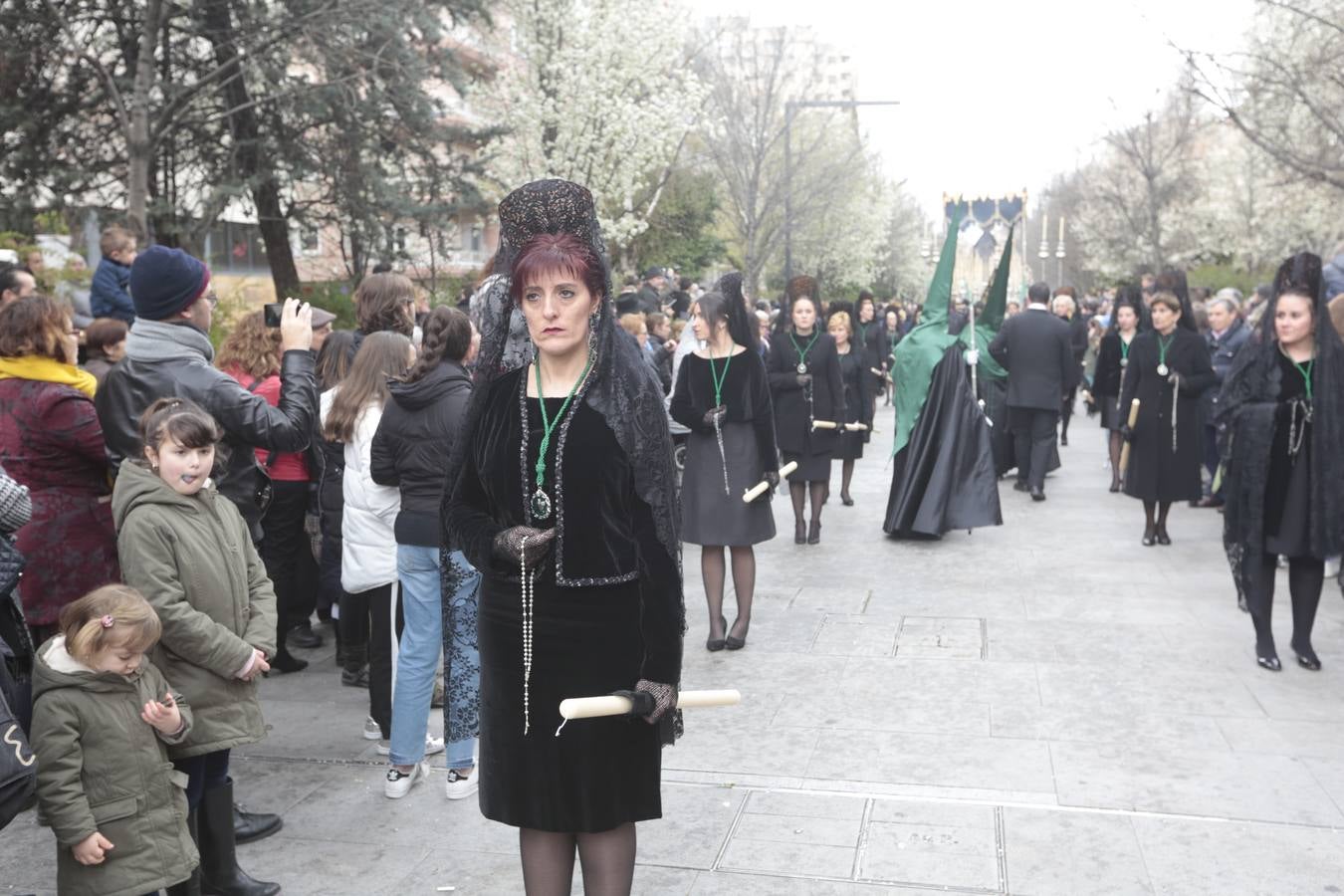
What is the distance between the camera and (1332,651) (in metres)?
7.24

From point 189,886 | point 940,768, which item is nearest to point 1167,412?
point 940,768

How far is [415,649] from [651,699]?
2392 millimetres

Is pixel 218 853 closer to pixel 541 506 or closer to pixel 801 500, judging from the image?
pixel 541 506

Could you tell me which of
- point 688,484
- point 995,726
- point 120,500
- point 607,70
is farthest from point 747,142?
point 120,500

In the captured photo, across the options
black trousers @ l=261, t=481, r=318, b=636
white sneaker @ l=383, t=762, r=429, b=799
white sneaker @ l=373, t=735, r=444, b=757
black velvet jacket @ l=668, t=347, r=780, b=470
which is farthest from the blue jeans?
black velvet jacket @ l=668, t=347, r=780, b=470

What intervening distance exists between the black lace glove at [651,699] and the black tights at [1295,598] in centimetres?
479

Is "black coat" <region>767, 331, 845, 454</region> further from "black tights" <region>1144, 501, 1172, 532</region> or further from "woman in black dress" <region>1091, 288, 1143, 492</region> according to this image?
"woman in black dress" <region>1091, 288, 1143, 492</region>

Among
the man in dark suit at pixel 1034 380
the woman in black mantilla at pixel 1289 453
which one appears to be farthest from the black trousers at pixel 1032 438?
the woman in black mantilla at pixel 1289 453

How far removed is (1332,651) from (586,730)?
5.68m

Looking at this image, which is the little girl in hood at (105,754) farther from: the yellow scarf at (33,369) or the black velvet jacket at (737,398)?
the black velvet jacket at (737,398)

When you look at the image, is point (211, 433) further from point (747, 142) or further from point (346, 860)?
point (747, 142)

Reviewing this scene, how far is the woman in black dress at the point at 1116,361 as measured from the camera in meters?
12.9

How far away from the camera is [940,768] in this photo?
17.7 feet

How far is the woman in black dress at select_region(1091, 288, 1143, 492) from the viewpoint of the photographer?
12945 millimetres
